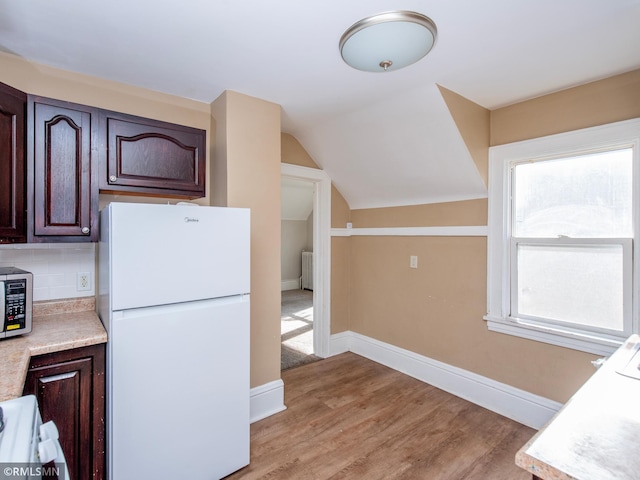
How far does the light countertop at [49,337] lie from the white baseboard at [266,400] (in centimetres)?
117

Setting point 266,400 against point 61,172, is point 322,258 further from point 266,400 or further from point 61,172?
point 61,172

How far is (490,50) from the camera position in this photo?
1714mm

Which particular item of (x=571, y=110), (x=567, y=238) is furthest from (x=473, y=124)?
(x=567, y=238)

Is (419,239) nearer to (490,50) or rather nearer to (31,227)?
(490,50)

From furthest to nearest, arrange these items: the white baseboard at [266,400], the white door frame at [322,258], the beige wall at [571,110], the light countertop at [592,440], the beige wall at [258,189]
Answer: the white door frame at [322,258] → the white baseboard at [266,400] → the beige wall at [258,189] → the beige wall at [571,110] → the light countertop at [592,440]

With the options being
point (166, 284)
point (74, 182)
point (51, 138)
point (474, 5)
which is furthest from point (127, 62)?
point (474, 5)

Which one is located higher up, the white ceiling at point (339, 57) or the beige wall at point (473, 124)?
the white ceiling at point (339, 57)

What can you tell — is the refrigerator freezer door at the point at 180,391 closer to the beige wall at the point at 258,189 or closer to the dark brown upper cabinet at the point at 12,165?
the beige wall at the point at 258,189

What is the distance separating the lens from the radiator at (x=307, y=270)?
7273 mm

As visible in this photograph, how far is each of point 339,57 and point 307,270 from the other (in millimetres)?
5791

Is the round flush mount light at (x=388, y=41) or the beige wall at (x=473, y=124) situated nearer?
the round flush mount light at (x=388, y=41)

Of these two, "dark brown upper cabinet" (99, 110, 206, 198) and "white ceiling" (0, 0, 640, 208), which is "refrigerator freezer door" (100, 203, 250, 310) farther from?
"white ceiling" (0, 0, 640, 208)

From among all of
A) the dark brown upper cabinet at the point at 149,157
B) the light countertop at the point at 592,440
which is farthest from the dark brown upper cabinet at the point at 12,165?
the light countertop at the point at 592,440

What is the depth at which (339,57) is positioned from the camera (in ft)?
5.87
